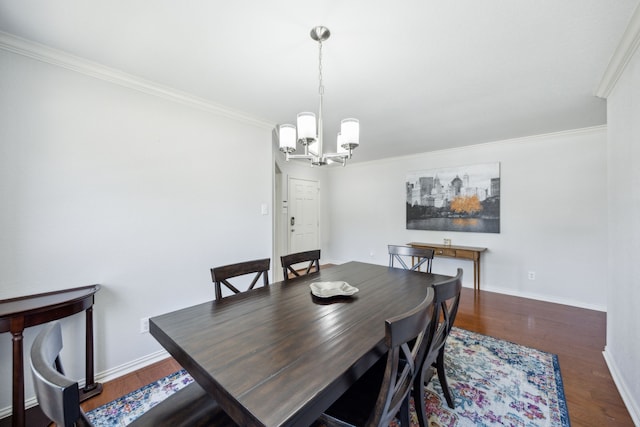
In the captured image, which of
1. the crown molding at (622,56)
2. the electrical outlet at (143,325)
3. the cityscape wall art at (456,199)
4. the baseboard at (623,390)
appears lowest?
the baseboard at (623,390)

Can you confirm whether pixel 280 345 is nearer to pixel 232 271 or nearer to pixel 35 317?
pixel 232 271

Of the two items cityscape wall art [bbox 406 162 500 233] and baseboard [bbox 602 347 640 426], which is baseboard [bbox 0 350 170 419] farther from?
cityscape wall art [bbox 406 162 500 233]

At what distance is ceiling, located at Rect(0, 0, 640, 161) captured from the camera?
1452 millimetres

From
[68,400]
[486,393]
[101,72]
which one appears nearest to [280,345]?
[68,400]

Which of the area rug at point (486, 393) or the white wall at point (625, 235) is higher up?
the white wall at point (625, 235)

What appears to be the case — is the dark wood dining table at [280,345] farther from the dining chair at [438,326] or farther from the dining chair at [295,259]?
the dining chair at [295,259]

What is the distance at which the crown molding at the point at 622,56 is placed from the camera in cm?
154

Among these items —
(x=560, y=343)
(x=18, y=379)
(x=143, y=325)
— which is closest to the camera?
(x=18, y=379)

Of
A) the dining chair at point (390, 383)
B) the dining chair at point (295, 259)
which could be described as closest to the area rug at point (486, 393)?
the dining chair at point (390, 383)

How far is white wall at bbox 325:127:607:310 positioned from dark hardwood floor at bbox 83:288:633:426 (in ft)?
1.03

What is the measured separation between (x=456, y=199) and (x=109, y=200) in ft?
15.2

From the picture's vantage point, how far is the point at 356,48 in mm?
1785

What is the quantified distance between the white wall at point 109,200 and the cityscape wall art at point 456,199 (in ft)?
11.1

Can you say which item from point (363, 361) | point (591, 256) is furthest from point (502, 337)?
point (363, 361)
